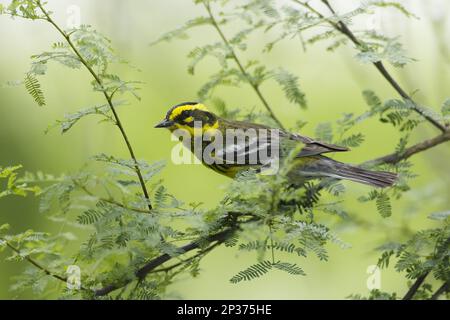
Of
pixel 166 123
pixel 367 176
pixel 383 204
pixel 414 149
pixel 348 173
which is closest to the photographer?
pixel 383 204

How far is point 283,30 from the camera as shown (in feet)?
12.0

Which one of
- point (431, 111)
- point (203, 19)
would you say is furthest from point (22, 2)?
point (431, 111)

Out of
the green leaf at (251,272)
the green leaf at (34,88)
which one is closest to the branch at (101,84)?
the green leaf at (34,88)

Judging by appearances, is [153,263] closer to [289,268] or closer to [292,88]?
[289,268]

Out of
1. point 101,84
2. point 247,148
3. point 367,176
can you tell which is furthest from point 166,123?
point 101,84

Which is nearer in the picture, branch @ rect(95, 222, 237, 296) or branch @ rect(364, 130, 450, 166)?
branch @ rect(95, 222, 237, 296)

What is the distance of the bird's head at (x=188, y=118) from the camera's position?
14.9ft

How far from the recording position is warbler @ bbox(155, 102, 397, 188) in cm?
377

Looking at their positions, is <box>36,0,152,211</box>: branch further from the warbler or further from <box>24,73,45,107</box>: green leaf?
the warbler

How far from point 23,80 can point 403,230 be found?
227 centimetres

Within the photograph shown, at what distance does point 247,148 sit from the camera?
4.05 meters

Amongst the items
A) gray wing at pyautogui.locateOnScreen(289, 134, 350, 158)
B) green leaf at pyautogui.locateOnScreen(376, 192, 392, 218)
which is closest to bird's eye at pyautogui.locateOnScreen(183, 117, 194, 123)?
gray wing at pyautogui.locateOnScreen(289, 134, 350, 158)

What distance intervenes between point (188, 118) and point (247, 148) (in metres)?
0.66
